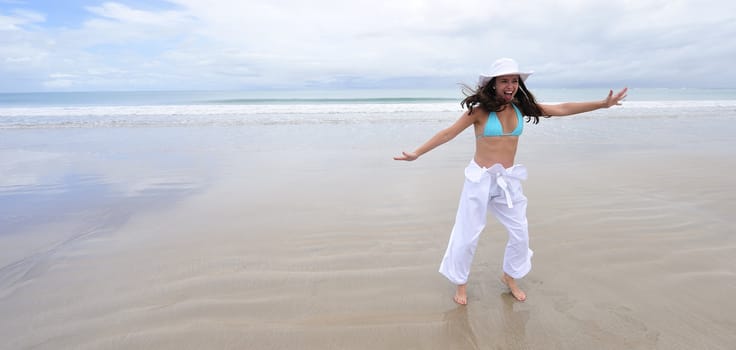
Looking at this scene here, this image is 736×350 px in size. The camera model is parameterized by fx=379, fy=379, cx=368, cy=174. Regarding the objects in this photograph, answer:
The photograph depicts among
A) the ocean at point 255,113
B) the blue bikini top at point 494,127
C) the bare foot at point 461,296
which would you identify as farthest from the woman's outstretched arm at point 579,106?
the ocean at point 255,113

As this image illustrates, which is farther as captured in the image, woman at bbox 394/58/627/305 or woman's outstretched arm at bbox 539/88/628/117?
woman's outstretched arm at bbox 539/88/628/117

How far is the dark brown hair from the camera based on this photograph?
8.58 feet

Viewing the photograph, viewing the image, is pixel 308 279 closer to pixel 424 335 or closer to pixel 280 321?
pixel 280 321

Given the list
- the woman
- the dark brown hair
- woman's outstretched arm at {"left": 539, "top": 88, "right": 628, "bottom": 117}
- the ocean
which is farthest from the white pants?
the ocean

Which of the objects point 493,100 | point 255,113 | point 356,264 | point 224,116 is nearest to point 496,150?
point 493,100

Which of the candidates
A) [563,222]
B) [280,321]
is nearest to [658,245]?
[563,222]

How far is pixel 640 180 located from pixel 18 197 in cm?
940

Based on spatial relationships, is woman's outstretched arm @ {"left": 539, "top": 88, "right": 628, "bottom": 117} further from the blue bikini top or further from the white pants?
the white pants

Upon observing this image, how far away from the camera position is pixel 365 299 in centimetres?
291

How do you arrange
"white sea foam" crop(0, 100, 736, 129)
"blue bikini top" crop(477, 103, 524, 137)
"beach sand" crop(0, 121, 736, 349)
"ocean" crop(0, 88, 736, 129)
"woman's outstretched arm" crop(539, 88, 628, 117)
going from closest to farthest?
"beach sand" crop(0, 121, 736, 349), "blue bikini top" crop(477, 103, 524, 137), "woman's outstretched arm" crop(539, 88, 628, 117), "white sea foam" crop(0, 100, 736, 129), "ocean" crop(0, 88, 736, 129)

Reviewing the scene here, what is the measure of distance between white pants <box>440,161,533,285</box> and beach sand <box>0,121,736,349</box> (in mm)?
287

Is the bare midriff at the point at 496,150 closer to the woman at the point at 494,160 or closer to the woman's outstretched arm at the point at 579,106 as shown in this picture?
the woman at the point at 494,160

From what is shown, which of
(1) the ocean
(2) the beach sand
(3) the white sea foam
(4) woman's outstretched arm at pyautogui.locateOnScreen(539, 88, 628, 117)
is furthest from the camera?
(1) the ocean

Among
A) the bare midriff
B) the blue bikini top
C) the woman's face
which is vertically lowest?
the bare midriff
